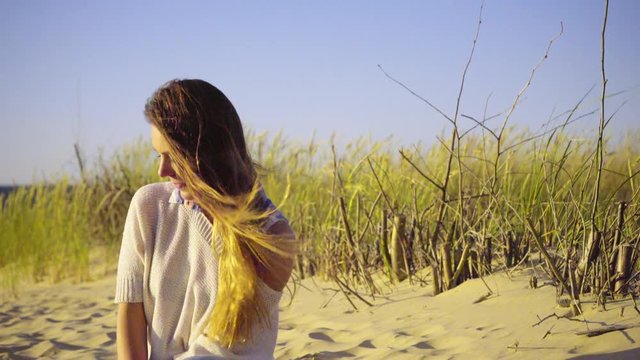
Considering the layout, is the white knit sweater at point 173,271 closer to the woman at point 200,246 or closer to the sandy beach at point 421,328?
the woman at point 200,246

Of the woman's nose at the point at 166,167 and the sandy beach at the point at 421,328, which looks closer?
the woman's nose at the point at 166,167

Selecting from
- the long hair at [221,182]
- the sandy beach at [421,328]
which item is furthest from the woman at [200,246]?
the sandy beach at [421,328]

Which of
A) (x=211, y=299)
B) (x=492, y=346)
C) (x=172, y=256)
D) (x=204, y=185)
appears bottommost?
(x=492, y=346)

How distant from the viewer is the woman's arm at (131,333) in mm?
1827

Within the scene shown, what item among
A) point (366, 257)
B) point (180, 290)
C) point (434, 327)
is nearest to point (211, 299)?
point (180, 290)

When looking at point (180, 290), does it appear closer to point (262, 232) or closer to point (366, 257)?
point (262, 232)

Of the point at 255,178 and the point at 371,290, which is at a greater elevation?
the point at 255,178

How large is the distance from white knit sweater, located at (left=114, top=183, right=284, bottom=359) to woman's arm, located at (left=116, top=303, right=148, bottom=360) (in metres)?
0.03

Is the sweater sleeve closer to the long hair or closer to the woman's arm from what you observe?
the woman's arm

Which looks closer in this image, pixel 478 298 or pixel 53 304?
pixel 478 298

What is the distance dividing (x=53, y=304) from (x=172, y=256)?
394 centimetres

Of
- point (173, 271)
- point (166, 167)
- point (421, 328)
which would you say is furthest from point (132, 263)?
point (421, 328)

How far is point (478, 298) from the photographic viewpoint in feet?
11.0

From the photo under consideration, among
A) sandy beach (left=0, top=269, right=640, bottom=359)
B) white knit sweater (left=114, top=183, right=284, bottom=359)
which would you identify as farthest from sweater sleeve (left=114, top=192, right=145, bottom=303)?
sandy beach (left=0, top=269, right=640, bottom=359)
